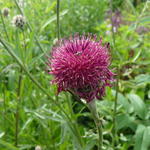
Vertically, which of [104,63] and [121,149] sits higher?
[104,63]

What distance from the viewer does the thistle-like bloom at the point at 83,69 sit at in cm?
118

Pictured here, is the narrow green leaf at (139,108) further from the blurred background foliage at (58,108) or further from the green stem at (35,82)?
the green stem at (35,82)

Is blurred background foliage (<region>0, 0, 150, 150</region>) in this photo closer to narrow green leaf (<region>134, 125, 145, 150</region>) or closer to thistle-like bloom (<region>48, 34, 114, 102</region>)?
narrow green leaf (<region>134, 125, 145, 150</region>)

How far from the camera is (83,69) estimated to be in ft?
3.92

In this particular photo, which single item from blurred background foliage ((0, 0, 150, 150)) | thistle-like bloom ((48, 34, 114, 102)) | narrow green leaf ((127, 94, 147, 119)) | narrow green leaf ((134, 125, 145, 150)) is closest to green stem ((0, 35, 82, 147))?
blurred background foliage ((0, 0, 150, 150))

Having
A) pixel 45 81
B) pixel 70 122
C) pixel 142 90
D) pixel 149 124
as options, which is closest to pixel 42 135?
pixel 45 81

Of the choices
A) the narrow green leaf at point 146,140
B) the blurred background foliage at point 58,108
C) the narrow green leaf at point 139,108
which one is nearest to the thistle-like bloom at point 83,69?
the blurred background foliage at point 58,108

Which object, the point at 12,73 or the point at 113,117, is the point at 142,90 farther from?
the point at 12,73

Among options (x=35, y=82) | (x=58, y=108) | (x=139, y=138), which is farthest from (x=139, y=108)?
(x=35, y=82)

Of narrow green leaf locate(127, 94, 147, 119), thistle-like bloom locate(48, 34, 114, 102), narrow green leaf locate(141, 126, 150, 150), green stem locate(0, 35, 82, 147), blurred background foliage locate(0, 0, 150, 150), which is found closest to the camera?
thistle-like bloom locate(48, 34, 114, 102)

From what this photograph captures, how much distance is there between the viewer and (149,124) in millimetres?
1781

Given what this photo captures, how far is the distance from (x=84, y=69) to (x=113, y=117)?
0.75 m

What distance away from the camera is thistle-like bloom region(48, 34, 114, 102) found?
1184 mm

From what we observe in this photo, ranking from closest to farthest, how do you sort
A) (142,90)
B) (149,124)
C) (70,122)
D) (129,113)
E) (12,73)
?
(70,122)
(149,124)
(129,113)
(12,73)
(142,90)
